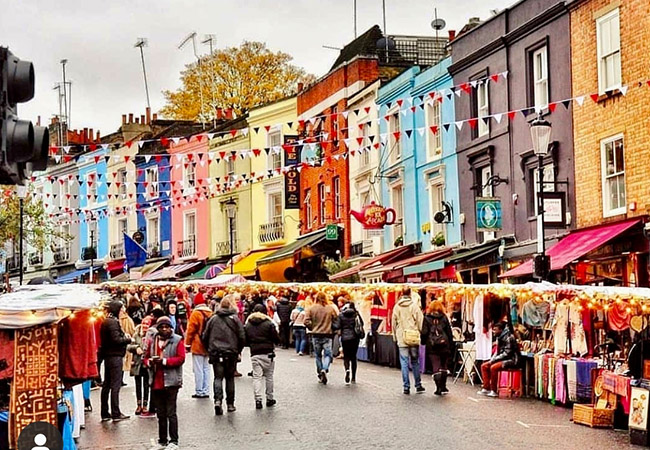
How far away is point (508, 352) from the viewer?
21.6 m

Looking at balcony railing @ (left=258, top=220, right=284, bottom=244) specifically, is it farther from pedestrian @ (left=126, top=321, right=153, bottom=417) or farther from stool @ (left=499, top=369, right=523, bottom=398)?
pedestrian @ (left=126, top=321, right=153, bottom=417)

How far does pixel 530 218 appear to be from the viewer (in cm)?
3002

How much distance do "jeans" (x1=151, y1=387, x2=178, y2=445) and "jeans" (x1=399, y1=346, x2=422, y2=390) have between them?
257 inches

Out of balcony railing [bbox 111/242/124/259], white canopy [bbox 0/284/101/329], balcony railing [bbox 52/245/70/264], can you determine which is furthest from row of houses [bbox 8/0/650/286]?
white canopy [bbox 0/284/101/329]

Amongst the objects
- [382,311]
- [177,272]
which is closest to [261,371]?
[382,311]

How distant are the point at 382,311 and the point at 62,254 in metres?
46.4

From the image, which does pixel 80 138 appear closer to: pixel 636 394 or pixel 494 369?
pixel 494 369

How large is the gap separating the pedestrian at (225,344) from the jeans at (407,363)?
3.48 meters

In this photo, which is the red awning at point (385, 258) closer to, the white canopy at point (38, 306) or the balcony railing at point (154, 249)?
the balcony railing at point (154, 249)

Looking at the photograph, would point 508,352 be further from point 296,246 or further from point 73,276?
point 73,276

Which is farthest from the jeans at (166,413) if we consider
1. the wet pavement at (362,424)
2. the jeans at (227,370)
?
the jeans at (227,370)

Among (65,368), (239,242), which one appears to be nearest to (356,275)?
(239,242)

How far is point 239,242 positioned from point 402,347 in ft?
110

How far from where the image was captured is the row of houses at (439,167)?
86.4ft
